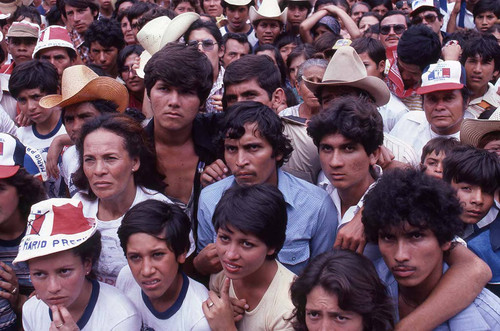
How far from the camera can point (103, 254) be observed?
11.4ft

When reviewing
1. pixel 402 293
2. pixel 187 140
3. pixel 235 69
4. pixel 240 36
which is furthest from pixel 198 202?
pixel 240 36

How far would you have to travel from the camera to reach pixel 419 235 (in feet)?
8.78

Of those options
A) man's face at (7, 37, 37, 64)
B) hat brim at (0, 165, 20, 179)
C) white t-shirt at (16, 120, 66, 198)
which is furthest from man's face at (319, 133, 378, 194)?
man's face at (7, 37, 37, 64)

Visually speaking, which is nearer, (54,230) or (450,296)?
(450,296)

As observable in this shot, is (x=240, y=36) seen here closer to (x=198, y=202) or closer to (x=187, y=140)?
(x=187, y=140)

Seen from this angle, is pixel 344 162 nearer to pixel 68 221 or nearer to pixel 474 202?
pixel 474 202

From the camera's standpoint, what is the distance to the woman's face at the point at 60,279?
3047 millimetres

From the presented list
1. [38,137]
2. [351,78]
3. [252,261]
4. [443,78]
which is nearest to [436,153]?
[351,78]

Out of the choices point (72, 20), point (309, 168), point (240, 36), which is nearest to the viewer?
point (309, 168)

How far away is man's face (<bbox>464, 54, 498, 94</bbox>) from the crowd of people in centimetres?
96

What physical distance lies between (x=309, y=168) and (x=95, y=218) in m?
1.44

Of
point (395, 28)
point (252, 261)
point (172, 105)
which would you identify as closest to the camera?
point (252, 261)

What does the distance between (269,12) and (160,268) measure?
212 inches

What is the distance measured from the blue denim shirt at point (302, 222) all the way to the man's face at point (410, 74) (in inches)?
100
